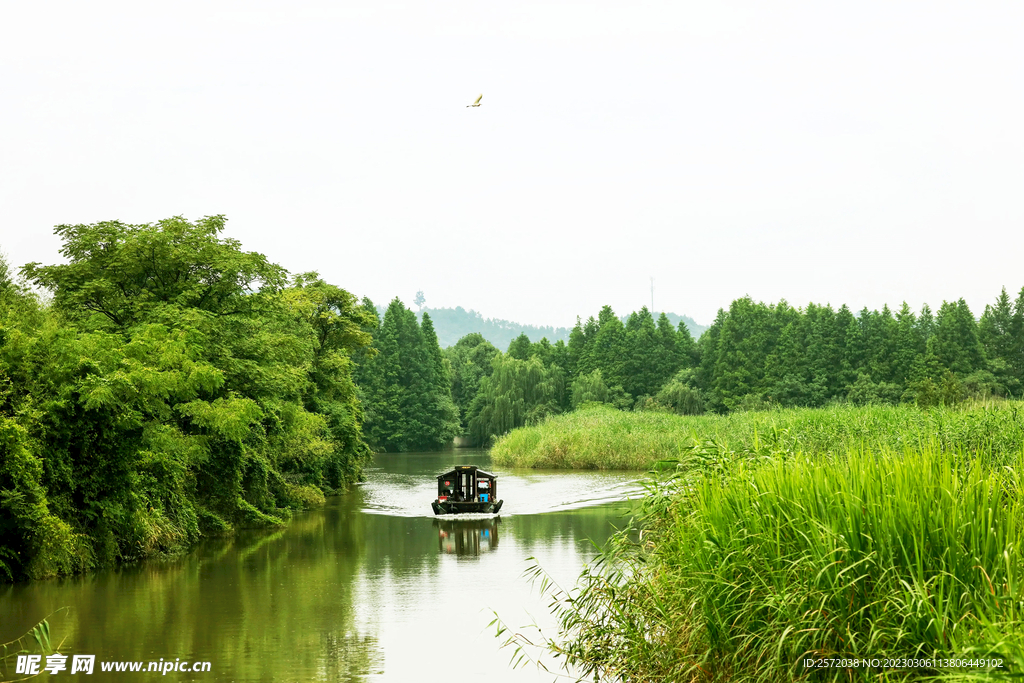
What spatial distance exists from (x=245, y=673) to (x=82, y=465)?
826 cm

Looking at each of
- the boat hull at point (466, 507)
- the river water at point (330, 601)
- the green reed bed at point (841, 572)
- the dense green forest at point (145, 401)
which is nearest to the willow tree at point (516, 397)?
the dense green forest at point (145, 401)

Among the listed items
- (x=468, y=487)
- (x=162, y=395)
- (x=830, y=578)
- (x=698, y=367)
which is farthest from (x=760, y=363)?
(x=830, y=578)

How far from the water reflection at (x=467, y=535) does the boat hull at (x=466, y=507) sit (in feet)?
1.30

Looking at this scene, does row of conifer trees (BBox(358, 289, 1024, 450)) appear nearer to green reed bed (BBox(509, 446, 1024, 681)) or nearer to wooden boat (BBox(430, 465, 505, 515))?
wooden boat (BBox(430, 465, 505, 515))

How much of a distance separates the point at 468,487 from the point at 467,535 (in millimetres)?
4972

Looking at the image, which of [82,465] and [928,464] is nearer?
[928,464]

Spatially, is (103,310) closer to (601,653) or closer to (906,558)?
(601,653)

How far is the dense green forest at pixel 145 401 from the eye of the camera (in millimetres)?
17328

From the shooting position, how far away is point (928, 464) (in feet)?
25.4

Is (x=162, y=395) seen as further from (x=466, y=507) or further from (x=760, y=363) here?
(x=760, y=363)

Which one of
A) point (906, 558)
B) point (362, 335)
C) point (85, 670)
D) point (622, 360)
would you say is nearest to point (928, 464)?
point (906, 558)

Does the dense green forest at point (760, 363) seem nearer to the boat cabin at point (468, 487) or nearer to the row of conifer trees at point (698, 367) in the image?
the row of conifer trees at point (698, 367)

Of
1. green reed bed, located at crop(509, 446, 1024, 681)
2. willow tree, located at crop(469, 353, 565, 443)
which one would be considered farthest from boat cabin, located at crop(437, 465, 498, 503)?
willow tree, located at crop(469, 353, 565, 443)

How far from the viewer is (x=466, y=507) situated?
97.6 ft
